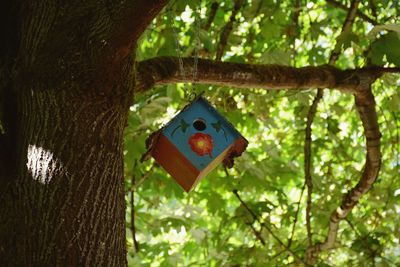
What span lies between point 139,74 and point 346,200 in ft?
5.73

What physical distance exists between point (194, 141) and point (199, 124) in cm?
10

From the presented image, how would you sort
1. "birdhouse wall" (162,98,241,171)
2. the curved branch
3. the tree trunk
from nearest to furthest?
the tree trunk
"birdhouse wall" (162,98,241,171)
the curved branch

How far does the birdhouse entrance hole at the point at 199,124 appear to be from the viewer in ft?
5.87

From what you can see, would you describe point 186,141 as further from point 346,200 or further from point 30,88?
point 346,200

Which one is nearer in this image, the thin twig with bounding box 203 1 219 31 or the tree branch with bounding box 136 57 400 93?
the tree branch with bounding box 136 57 400 93

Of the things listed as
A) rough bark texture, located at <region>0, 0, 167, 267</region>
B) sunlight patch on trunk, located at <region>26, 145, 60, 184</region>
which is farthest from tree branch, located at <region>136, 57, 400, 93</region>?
sunlight patch on trunk, located at <region>26, 145, 60, 184</region>

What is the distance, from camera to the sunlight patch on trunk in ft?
4.54

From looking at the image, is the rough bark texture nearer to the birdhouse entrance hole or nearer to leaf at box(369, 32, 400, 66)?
the birdhouse entrance hole

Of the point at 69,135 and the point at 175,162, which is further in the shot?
the point at 175,162

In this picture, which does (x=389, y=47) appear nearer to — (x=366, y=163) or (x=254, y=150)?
(x=366, y=163)

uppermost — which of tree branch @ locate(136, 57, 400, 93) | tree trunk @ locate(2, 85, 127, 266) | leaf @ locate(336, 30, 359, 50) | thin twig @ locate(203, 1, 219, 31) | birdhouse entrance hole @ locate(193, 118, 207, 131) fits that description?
thin twig @ locate(203, 1, 219, 31)

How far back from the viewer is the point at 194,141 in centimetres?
174

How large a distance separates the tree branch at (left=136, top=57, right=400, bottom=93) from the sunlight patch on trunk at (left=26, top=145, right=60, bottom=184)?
18.2 inches

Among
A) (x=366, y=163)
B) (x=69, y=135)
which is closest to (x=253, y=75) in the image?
(x=69, y=135)
